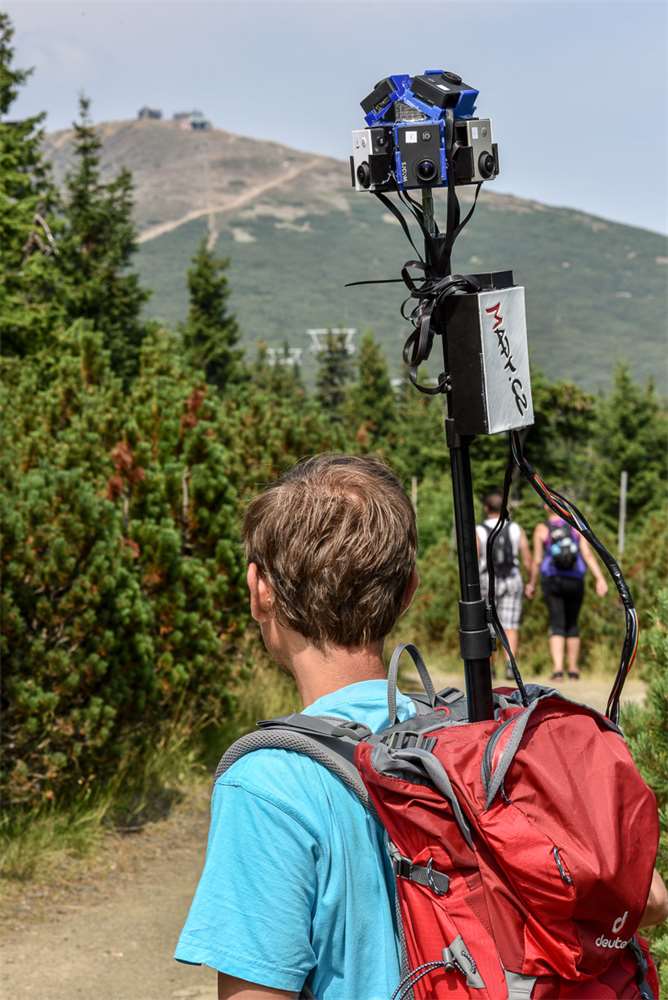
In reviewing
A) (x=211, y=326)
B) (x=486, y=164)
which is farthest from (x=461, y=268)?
(x=486, y=164)

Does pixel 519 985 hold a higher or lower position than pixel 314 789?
lower

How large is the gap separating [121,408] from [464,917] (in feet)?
21.8

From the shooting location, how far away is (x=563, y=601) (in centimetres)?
1016

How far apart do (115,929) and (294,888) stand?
3837 millimetres

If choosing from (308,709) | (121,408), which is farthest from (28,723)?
(308,709)

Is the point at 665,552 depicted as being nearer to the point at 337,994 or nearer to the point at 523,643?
the point at 523,643

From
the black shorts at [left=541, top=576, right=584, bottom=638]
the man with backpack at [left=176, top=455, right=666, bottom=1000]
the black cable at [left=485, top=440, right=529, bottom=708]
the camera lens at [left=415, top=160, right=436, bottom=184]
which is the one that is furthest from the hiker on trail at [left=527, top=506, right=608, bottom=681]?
the man with backpack at [left=176, top=455, right=666, bottom=1000]

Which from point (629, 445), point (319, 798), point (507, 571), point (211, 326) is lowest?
point (629, 445)

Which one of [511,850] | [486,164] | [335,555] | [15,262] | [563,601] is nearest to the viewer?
[511,850]

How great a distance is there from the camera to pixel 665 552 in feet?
39.2

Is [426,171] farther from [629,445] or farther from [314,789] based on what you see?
[629,445]

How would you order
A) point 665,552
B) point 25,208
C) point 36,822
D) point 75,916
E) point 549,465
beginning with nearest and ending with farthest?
point 75,916, point 36,822, point 665,552, point 25,208, point 549,465

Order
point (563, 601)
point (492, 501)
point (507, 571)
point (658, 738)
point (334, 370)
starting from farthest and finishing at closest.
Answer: point (334, 370)
point (563, 601)
point (507, 571)
point (492, 501)
point (658, 738)

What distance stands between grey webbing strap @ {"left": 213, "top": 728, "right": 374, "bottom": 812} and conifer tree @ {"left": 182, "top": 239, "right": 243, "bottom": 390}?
1752 inches
